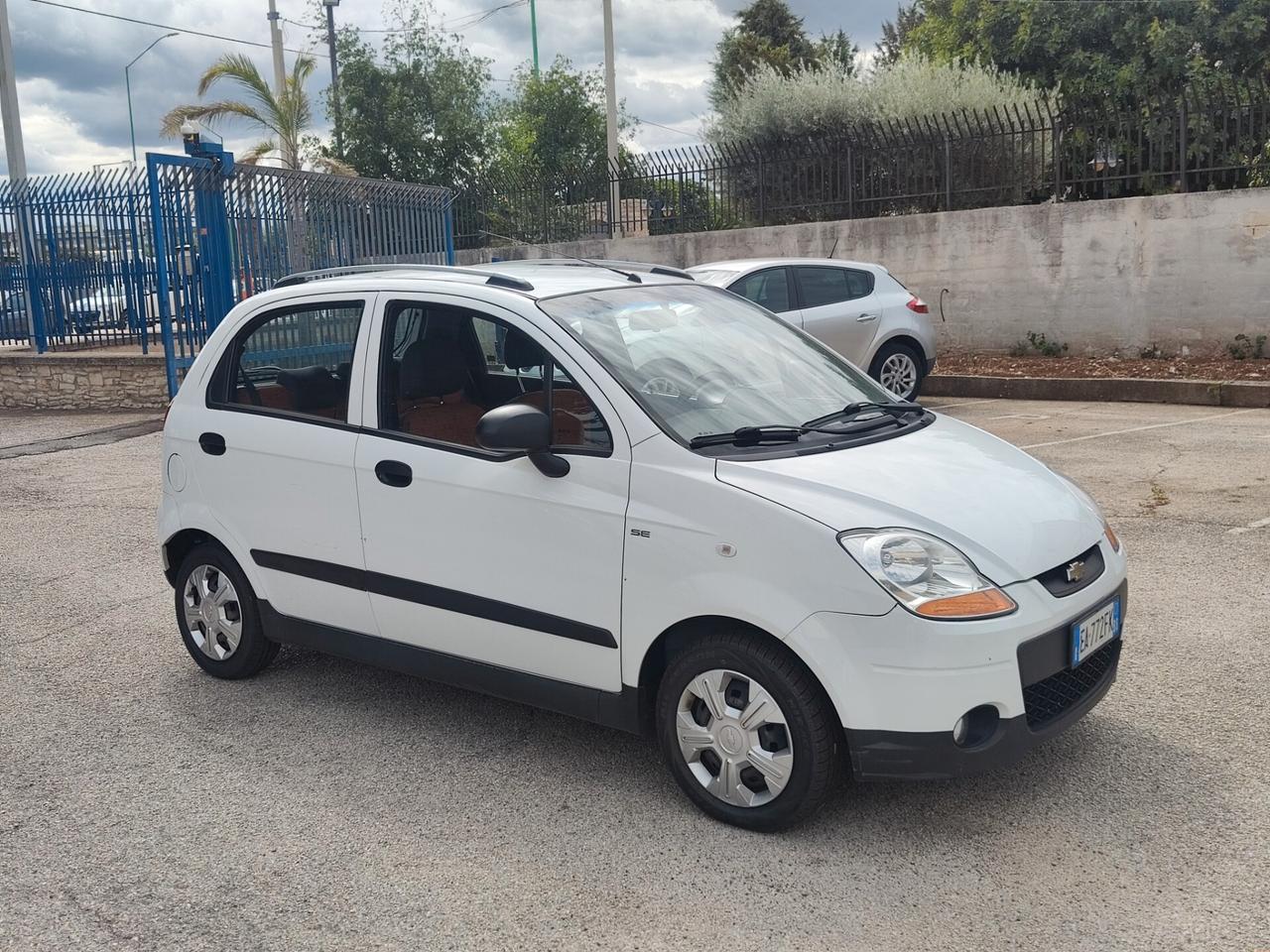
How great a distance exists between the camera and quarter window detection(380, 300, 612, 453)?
4.12 m

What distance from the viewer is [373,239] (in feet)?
49.5

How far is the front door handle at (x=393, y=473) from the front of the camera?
4117 mm

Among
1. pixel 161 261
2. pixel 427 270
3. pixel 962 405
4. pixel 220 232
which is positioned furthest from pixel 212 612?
pixel 962 405

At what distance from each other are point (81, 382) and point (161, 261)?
2.69 m

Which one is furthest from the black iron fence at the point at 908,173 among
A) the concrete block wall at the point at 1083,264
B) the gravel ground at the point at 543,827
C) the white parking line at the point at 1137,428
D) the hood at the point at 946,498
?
the hood at the point at 946,498

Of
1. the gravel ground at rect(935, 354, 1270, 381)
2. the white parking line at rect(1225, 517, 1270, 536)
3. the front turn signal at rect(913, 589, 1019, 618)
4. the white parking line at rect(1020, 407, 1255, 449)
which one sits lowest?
the white parking line at rect(1225, 517, 1270, 536)

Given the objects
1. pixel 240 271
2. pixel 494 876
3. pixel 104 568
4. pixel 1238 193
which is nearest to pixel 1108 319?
pixel 1238 193

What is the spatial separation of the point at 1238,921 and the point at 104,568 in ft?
19.8

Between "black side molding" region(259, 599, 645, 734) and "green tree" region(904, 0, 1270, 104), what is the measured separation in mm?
20150

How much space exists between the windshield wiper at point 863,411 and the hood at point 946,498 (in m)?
0.22

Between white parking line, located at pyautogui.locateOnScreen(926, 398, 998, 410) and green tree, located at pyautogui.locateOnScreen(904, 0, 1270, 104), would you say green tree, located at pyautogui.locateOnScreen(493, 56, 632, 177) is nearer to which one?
green tree, located at pyautogui.locateOnScreen(904, 0, 1270, 104)

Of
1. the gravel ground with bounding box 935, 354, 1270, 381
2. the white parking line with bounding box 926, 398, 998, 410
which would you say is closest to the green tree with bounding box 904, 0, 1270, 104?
the gravel ground with bounding box 935, 354, 1270, 381

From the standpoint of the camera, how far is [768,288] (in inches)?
436

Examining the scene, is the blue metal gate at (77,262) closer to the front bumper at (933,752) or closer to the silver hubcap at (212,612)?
the silver hubcap at (212,612)
